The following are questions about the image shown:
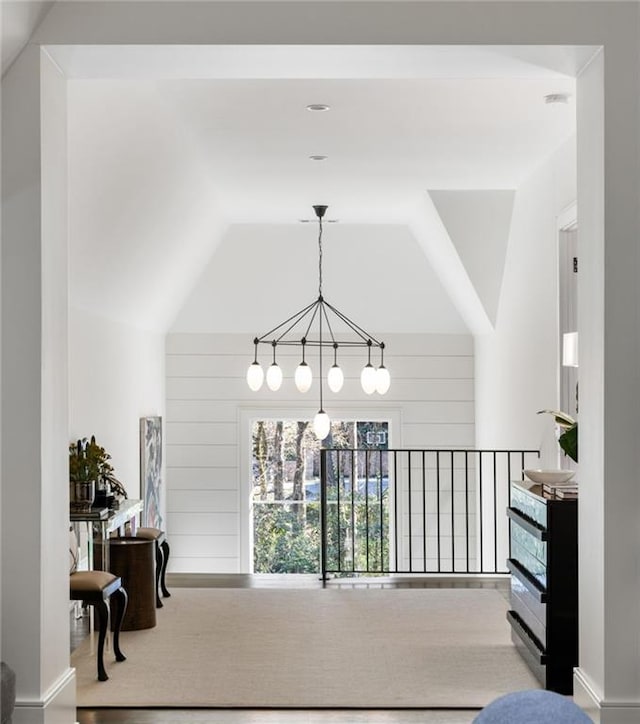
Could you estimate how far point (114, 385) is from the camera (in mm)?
7066

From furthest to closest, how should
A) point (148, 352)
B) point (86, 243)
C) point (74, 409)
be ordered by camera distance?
point (148, 352) < point (74, 409) < point (86, 243)

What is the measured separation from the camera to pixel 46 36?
342 centimetres

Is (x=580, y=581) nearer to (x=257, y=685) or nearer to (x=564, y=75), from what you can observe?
(x=257, y=685)

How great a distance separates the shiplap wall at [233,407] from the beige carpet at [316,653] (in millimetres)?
3166

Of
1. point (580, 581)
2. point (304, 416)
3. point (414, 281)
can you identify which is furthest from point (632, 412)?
point (304, 416)

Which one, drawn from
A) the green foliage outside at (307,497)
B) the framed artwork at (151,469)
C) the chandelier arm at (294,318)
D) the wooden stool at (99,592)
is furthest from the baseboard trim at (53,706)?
the green foliage outside at (307,497)

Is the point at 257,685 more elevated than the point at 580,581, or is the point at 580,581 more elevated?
the point at 580,581

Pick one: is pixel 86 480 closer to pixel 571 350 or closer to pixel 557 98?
pixel 571 350

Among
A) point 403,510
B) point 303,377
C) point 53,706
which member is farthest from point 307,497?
point 53,706

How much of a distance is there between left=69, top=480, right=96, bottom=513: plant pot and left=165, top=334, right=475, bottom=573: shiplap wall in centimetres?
453

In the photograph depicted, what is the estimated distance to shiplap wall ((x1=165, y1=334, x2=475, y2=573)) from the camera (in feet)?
31.1

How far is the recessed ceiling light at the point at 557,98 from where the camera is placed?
16.0ft

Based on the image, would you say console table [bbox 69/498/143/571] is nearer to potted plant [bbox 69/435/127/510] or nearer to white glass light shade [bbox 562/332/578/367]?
potted plant [bbox 69/435/127/510]

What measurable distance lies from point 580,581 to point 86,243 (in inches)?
130
